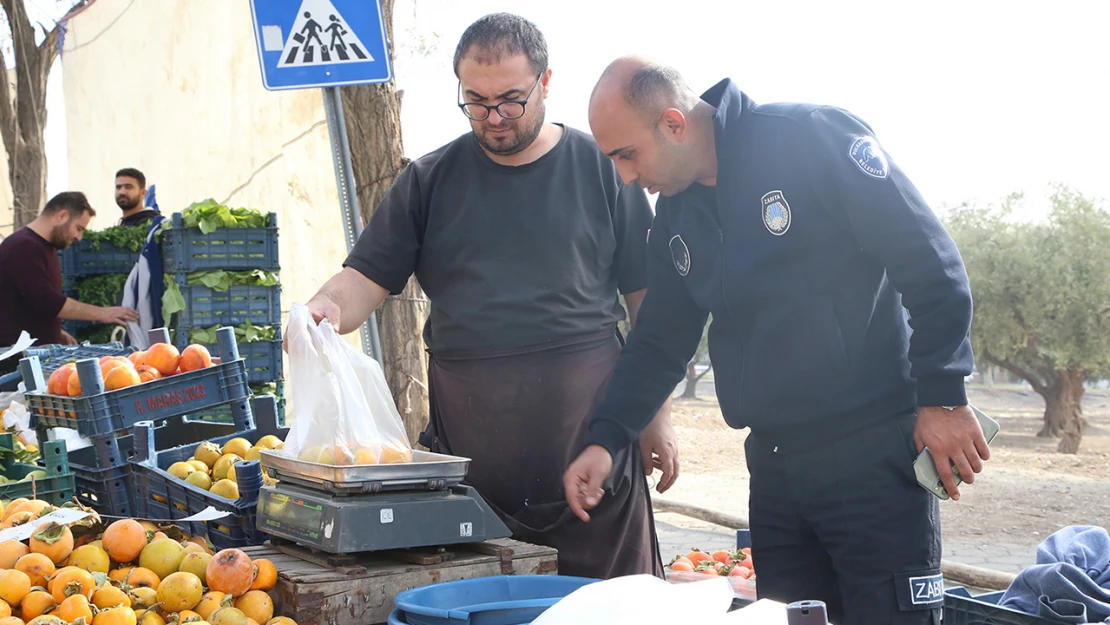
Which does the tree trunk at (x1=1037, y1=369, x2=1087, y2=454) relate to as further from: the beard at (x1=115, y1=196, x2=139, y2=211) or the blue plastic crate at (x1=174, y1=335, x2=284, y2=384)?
the blue plastic crate at (x1=174, y1=335, x2=284, y2=384)

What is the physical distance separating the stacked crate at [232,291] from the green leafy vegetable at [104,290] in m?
2.37

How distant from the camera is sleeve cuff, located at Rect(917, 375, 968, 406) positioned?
2256 millimetres

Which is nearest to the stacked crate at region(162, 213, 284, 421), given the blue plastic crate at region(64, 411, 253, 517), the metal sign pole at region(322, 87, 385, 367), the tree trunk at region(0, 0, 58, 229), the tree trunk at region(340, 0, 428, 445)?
the tree trunk at region(340, 0, 428, 445)

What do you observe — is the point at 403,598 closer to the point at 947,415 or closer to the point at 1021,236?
the point at 947,415

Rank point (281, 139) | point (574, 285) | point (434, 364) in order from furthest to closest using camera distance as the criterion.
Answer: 1. point (281, 139)
2. point (434, 364)
3. point (574, 285)

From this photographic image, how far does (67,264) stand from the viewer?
9.77 metres

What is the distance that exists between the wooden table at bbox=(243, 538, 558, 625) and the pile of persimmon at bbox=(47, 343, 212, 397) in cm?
122

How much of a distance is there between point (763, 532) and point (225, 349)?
212 centimetres

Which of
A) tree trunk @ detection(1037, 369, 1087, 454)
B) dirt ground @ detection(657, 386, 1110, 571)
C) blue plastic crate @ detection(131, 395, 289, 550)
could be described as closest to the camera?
blue plastic crate @ detection(131, 395, 289, 550)

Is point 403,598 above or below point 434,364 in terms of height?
below

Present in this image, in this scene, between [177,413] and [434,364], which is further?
[177,413]

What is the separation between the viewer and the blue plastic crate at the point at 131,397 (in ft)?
11.4

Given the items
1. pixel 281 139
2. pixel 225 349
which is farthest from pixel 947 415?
pixel 281 139

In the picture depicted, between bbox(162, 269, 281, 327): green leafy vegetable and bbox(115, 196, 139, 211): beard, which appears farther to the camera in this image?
bbox(115, 196, 139, 211): beard
